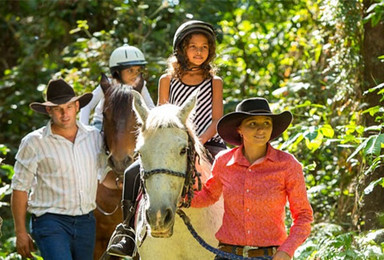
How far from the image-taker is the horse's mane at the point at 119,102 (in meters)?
7.74

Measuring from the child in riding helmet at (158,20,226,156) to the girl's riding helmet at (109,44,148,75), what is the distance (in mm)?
2927

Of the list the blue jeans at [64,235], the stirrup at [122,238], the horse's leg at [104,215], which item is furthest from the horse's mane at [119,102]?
the stirrup at [122,238]

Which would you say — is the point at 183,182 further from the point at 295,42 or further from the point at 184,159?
the point at 295,42

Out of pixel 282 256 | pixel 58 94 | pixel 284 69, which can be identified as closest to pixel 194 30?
pixel 58 94

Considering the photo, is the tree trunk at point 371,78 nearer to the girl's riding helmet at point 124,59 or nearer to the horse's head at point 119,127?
the horse's head at point 119,127

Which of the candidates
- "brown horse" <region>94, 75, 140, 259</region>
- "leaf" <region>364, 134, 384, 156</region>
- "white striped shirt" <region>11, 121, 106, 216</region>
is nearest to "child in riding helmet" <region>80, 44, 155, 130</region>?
"brown horse" <region>94, 75, 140, 259</region>

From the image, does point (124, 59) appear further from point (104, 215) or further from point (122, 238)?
point (122, 238)

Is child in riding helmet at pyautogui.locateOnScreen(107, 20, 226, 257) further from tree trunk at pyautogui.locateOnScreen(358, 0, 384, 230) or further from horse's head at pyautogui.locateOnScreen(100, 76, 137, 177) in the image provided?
tree trunk at pyautogui.locateOnScreen(358, 0, 384, 230)

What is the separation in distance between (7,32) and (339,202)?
995 centimetres

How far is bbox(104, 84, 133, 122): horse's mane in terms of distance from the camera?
774cm

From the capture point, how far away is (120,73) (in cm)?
905

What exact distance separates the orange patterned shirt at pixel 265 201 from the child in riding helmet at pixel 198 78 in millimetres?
1305

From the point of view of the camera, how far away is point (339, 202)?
879 centimetres

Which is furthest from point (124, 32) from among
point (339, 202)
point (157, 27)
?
point (339, 202)
